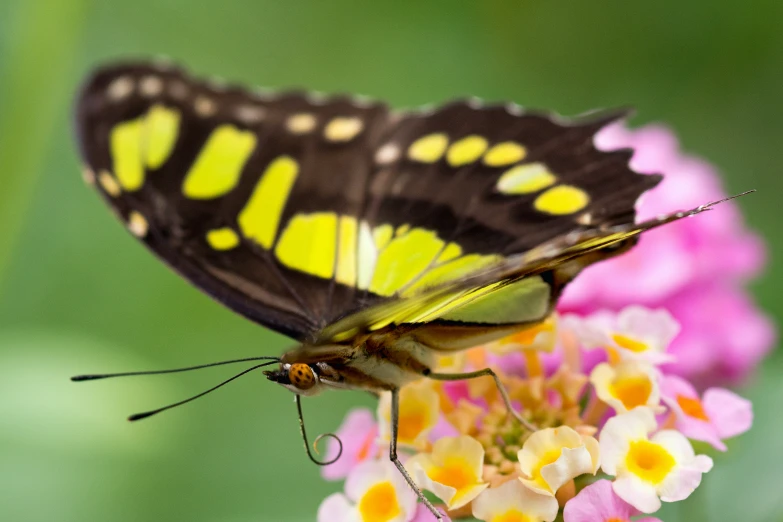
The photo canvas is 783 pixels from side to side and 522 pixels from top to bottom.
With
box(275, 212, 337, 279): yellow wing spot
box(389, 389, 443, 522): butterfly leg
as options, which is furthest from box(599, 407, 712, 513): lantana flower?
box(275, 212, 337, 279): yellow wing spot

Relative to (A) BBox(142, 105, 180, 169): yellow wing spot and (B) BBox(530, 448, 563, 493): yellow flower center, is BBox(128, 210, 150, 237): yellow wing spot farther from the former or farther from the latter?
(B) BBox(530, 448, 563, 493): yellow flower center

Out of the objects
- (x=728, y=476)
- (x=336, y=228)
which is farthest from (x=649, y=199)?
(x=336, y=228)

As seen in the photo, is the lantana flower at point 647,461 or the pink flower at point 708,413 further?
the pink flower at point 708,413

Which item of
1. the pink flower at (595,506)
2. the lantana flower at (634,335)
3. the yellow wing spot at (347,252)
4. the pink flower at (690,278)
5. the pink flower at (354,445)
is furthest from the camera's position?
the pink flower at (690,278)

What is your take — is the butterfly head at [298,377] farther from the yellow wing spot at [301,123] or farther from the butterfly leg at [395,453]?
the yellow wing spot at [301,123]

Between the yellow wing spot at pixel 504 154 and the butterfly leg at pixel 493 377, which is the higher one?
the yellow wing spot at pixel 504 154

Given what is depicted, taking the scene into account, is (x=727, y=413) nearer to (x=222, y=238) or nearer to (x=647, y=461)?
(x=647, y=461)

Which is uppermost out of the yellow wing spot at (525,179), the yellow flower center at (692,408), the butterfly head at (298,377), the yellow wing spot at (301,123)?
the yellow wing spot at (301,123)

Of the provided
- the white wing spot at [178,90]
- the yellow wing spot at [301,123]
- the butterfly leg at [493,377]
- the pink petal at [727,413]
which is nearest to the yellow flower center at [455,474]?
the butterfly leg at [493,377]
